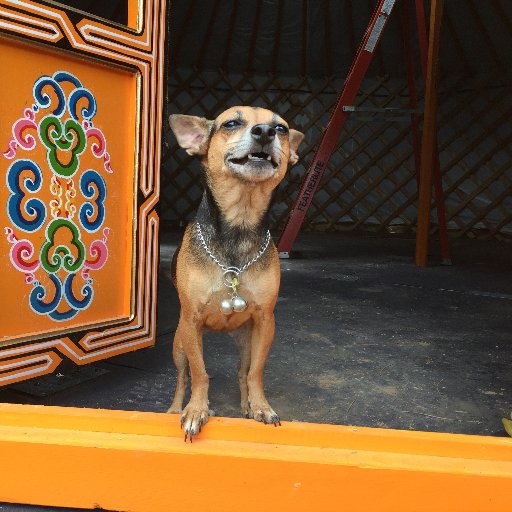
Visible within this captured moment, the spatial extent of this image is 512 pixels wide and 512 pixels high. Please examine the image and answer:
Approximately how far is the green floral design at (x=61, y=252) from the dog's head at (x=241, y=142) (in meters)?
0.38

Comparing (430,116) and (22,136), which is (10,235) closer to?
(22,136)

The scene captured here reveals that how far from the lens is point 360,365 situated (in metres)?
1.28

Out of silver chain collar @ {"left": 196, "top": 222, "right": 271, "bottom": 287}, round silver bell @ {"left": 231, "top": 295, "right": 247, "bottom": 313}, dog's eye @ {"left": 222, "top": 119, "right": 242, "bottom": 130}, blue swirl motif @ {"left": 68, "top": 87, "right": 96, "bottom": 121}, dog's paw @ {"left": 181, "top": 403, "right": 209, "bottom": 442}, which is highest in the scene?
blue swirl motif @ {"left": 68, "top": 87, "right": 96, "bottom": 121}

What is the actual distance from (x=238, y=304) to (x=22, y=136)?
Answer: 1.71 ft

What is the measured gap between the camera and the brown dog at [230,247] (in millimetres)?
773

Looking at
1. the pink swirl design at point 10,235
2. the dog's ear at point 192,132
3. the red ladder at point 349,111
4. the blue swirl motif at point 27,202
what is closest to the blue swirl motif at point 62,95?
the blue swirl motif at point 27,202

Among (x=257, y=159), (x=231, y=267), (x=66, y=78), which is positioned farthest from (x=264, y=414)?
(x=66, y=78)

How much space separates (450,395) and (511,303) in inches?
41.1

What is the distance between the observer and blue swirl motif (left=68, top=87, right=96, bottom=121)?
1062 mm

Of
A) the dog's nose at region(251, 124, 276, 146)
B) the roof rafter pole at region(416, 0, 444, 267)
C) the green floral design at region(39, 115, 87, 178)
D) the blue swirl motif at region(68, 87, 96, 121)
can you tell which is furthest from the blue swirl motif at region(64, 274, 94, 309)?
the roof rafter pole at region(416, 0, 444, 267)

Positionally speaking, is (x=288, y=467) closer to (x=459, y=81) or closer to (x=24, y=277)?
(x=24, y=277)

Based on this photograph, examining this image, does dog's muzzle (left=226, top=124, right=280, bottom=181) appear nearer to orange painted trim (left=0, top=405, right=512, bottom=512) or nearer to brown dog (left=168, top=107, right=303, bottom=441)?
brown dog (left=168, top=107, right=303, bottom=441)

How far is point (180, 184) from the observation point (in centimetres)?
505

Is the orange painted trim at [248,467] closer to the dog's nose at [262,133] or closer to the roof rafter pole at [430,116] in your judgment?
the dog's nose at [262,133]
